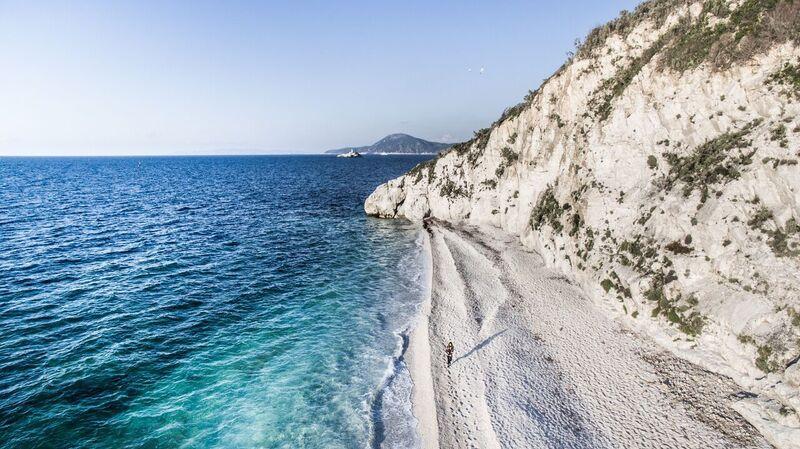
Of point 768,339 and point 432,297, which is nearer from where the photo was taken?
point 768,339

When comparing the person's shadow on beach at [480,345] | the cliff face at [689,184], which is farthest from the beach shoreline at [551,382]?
the cliff face at [689,184]

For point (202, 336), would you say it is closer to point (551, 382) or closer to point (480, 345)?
point (480, 345)

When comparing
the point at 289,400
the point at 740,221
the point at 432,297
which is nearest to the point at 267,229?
the point at 432,297

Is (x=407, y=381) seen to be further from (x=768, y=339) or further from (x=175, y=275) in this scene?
(x=175, y=275)

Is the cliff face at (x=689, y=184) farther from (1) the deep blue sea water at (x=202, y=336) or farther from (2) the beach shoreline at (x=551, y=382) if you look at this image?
(1) the deep blue sea water at (x=202, y=336)

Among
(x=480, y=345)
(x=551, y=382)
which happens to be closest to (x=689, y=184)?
(x=551, y=382)

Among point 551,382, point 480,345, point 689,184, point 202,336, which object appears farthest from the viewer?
point 689,184
